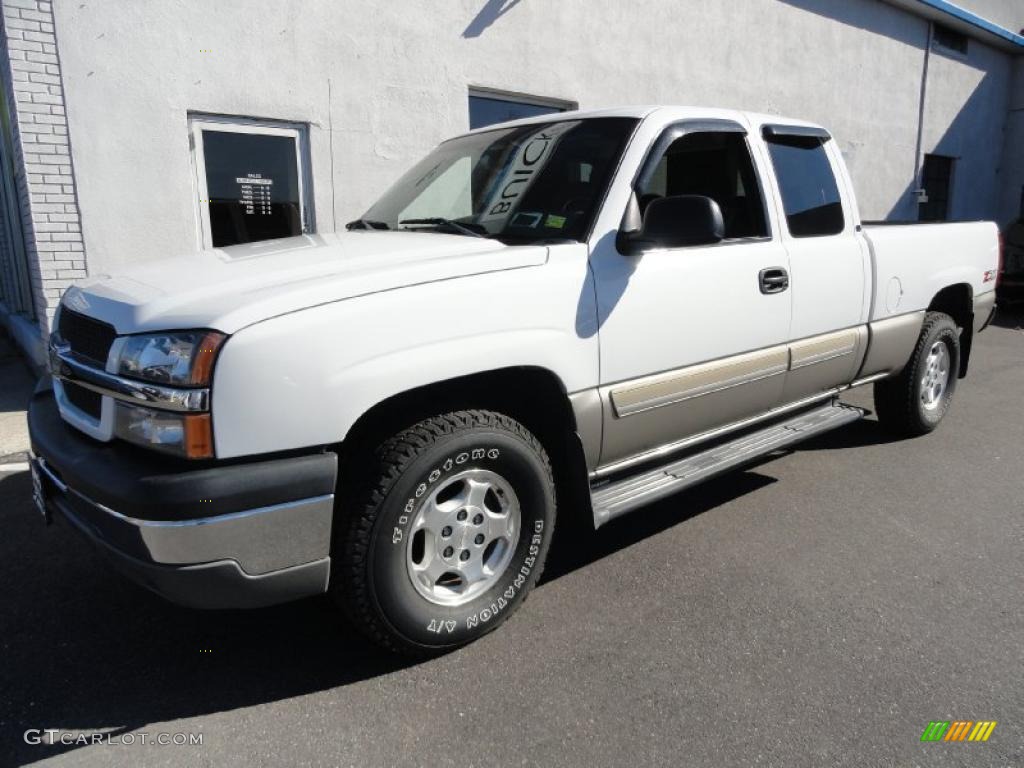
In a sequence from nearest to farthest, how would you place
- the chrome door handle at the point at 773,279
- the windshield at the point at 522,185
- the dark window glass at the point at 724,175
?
the windshield at the point at 522,185, the chrome door handle at the point at 773,279, the dark window glass at the point at 724,175

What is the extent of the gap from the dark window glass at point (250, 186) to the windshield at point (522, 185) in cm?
305

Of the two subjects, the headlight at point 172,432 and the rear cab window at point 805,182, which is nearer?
the headlight at point 172,432

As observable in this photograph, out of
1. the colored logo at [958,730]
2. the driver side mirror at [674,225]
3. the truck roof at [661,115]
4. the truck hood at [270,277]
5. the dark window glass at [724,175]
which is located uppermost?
the truck roof at [661,115]

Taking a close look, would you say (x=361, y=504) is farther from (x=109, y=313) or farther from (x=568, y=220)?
(x=568, y=220)

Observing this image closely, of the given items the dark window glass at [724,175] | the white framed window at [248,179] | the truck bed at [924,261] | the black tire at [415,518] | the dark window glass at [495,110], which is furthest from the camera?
the dark window glass at [495,110]

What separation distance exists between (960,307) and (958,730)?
391 cm

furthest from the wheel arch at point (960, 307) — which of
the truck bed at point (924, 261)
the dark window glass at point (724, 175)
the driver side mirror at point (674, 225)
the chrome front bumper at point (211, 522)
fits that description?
the chrome front bumper at point (211, 522)

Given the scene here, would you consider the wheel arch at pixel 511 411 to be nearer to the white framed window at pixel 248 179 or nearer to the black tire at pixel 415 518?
the black tire at pixel 415 518

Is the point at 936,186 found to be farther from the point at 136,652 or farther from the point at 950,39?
the point at 136,652

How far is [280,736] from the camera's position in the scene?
2301 mm

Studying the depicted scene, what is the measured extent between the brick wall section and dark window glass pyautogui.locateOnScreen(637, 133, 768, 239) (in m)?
4.41

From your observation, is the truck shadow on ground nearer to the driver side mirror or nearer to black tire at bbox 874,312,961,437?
the driver side mirror

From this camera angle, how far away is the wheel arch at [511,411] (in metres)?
2.46

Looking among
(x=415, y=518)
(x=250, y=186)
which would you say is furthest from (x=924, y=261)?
(x=250, y=186)
